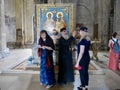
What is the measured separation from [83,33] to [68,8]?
6494 millimetres

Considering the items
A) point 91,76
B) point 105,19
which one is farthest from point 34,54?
point 105,19

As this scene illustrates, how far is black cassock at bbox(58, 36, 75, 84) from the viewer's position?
7.47 m

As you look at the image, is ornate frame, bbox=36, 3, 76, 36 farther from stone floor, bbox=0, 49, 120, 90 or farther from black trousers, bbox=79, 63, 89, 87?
black trousers, bbox=79, 63, 89, 87

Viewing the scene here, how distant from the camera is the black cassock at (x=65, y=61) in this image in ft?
24.5

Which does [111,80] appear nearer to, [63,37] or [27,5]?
[63,37]

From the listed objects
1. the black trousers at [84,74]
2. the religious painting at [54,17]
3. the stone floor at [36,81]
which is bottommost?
the stone floor at [36,81]

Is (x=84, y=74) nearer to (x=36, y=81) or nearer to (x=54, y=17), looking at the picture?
(x=36, y=81)

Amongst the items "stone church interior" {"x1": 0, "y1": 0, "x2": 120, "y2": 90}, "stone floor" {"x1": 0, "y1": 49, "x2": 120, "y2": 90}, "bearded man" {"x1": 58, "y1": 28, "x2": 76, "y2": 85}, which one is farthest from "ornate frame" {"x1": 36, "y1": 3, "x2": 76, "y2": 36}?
"bearded man" {"x1": 58, "y1": 28, "x2": 76, "y2": 85}

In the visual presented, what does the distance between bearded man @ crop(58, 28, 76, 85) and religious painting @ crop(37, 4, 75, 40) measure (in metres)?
5.03

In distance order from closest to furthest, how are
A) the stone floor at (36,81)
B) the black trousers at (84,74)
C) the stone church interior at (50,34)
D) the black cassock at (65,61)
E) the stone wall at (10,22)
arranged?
the black trousers at (84,74)
the stone floor at (36,81)
the black cassock at (65,61)
the stone church interior at (50,34)
the stone wall at (10,22)

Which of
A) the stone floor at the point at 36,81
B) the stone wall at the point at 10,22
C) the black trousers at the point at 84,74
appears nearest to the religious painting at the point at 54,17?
the stone floor at the point at 36,81

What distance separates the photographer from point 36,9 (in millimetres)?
12617

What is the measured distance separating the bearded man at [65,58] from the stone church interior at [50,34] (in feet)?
0.79

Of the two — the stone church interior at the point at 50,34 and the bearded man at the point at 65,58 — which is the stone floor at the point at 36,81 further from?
the bearded man at the point at 65,58
